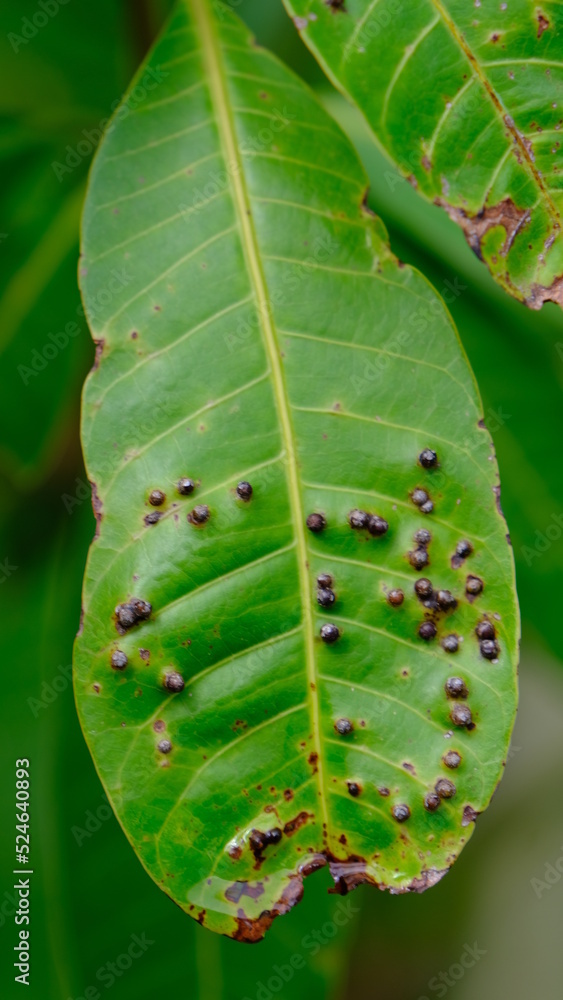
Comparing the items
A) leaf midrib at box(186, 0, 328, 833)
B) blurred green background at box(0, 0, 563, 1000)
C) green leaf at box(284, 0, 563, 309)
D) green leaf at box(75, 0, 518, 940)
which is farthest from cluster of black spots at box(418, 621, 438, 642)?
blurred green background at box(0, 0, 563, 1000)

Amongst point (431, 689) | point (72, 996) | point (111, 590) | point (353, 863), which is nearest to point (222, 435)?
point (111, 590)

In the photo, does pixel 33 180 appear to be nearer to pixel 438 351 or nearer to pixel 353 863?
pixel 438 351

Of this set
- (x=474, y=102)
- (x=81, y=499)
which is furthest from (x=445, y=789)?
(x=81, y=499)

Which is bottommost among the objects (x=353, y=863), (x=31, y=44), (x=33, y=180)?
(x=353, y=863)

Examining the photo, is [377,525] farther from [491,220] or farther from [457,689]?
[491,220]

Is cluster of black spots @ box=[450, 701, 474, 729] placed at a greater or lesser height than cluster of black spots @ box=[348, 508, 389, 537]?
lesser

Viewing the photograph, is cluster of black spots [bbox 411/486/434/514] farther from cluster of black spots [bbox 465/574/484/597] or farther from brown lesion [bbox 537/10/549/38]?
brown lesion [bbox 537/10/549/38]
